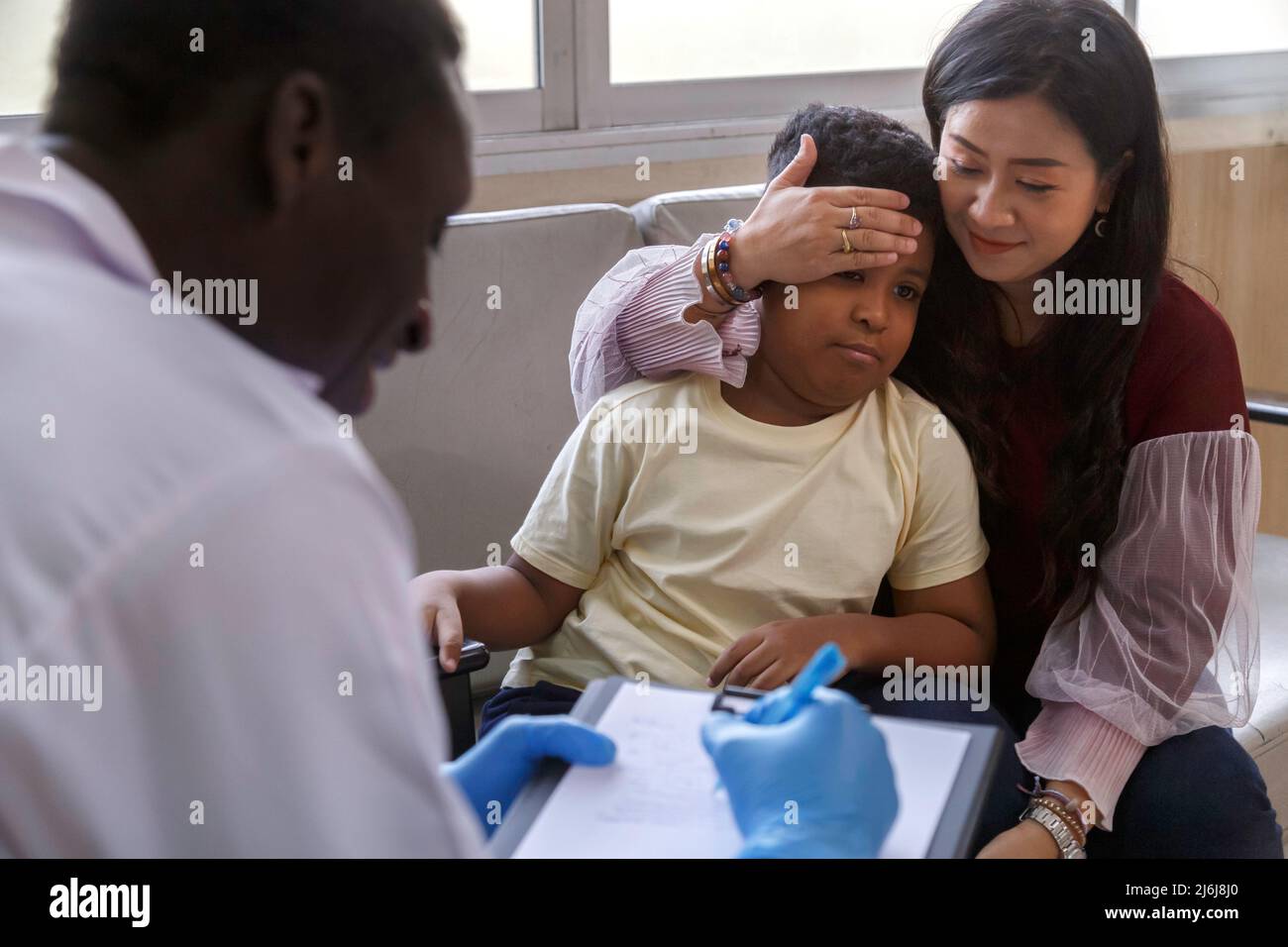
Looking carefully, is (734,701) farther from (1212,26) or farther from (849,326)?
(1212,26)

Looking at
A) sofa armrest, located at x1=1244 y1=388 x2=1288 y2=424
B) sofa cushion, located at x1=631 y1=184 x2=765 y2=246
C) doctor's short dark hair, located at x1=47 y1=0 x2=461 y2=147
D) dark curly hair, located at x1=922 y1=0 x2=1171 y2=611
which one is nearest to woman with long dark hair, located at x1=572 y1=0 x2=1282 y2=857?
dark curly hair, located at x1=922 y1=0 x2=1171 y2=611

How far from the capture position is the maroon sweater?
1384 millimetres

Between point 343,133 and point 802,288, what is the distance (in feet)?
2.86

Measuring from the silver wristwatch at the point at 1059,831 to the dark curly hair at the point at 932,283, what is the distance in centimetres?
34

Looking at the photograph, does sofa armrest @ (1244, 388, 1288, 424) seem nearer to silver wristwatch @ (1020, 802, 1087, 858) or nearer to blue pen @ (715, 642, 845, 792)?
silver wristwatch @ (1020, 802, 1087, 858)

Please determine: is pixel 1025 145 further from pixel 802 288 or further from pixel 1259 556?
pixel 1259 556

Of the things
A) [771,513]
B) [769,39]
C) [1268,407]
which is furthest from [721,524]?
[769,39]

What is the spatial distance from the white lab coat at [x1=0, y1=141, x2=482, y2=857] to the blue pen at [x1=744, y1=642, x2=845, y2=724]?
0.36 m

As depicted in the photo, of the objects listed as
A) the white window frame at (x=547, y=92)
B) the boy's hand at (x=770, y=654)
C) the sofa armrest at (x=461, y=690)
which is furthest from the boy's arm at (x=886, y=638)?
the white window frame at (x=547, y=92)

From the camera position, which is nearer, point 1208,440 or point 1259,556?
point 1208,440

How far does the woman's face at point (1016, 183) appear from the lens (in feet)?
4.30

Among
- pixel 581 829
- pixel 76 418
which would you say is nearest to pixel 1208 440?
pixel 581 829

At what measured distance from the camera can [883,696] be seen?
137 centimetres

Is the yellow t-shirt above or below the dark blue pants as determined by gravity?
above
